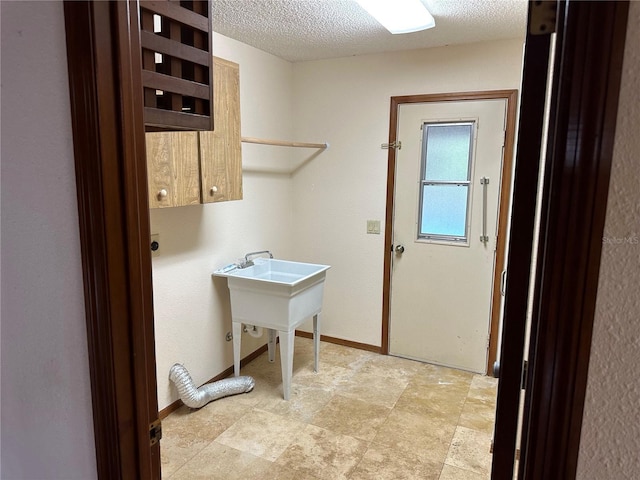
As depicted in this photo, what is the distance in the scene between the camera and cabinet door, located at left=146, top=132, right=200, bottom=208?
7.31 feet

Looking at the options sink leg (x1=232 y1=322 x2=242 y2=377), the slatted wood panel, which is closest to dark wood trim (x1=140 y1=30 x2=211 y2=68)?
the slatted wood panel

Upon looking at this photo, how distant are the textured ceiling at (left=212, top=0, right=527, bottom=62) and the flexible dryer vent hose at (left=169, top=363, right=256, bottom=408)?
2.11m

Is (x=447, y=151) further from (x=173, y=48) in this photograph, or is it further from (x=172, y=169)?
(x=173, y=48)

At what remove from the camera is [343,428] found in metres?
2.62

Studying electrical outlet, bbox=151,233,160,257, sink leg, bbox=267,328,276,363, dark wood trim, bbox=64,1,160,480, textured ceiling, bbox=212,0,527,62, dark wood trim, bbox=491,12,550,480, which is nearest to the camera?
dark wood trim, bbox=491,12,550,480

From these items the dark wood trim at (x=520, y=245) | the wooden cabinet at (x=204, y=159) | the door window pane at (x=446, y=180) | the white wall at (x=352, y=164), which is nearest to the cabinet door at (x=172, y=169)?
the wooden cabinet at (x=204, y=159)

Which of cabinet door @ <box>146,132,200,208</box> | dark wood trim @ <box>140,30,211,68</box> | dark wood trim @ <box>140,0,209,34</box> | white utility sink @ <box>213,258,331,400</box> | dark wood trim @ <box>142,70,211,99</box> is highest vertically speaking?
dark wood trim @ <box>140,0,209,34</box>

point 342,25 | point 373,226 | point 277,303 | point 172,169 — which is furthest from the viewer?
point 373,226

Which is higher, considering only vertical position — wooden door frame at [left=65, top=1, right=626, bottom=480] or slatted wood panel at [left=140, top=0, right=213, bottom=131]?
slatted wood panel at [left=140, top=0, right=213, bottom=131]

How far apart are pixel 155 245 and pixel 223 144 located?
2.39ft

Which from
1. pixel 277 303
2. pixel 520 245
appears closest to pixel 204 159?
pixel 277 303

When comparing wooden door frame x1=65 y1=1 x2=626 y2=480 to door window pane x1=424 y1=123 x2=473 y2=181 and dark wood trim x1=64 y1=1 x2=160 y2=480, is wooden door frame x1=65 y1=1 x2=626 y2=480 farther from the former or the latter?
door window pane x1=424 y1=123 x2=473 y2=181

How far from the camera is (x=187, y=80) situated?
1.10 meters

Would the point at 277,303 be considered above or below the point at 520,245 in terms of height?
below
